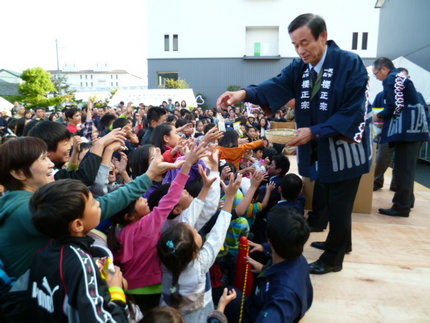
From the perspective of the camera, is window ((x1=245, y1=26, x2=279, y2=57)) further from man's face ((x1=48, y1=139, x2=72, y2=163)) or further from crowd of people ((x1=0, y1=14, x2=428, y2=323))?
man's face ((x1=48, y1=139, x2=72, y2=163))

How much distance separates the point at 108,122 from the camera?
215 inches

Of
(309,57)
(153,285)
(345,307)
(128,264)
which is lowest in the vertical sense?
(345,307)

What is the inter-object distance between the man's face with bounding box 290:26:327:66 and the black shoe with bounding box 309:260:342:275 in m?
1.53

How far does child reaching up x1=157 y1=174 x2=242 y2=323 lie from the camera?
65.3 inches

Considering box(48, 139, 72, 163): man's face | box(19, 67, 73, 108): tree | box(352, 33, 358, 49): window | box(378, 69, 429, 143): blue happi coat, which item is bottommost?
box(48, 139, 72, 163): man's face

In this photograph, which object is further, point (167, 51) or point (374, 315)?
point (167, 51)

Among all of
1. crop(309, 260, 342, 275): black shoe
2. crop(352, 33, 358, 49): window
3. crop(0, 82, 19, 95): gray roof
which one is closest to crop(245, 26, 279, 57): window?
crop(352, 33, 358, 49): window

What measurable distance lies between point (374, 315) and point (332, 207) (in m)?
0.76

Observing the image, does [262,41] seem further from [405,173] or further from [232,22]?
[405,173]

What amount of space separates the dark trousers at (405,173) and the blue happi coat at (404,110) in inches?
4.4

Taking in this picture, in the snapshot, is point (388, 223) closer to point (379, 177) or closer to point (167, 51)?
point (379, 177)

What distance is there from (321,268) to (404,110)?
240 centimetres

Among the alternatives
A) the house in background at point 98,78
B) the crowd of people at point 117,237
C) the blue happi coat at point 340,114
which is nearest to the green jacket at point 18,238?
the crowd of people at point 117,237

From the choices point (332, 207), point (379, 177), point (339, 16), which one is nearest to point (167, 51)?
point (339, 16)
